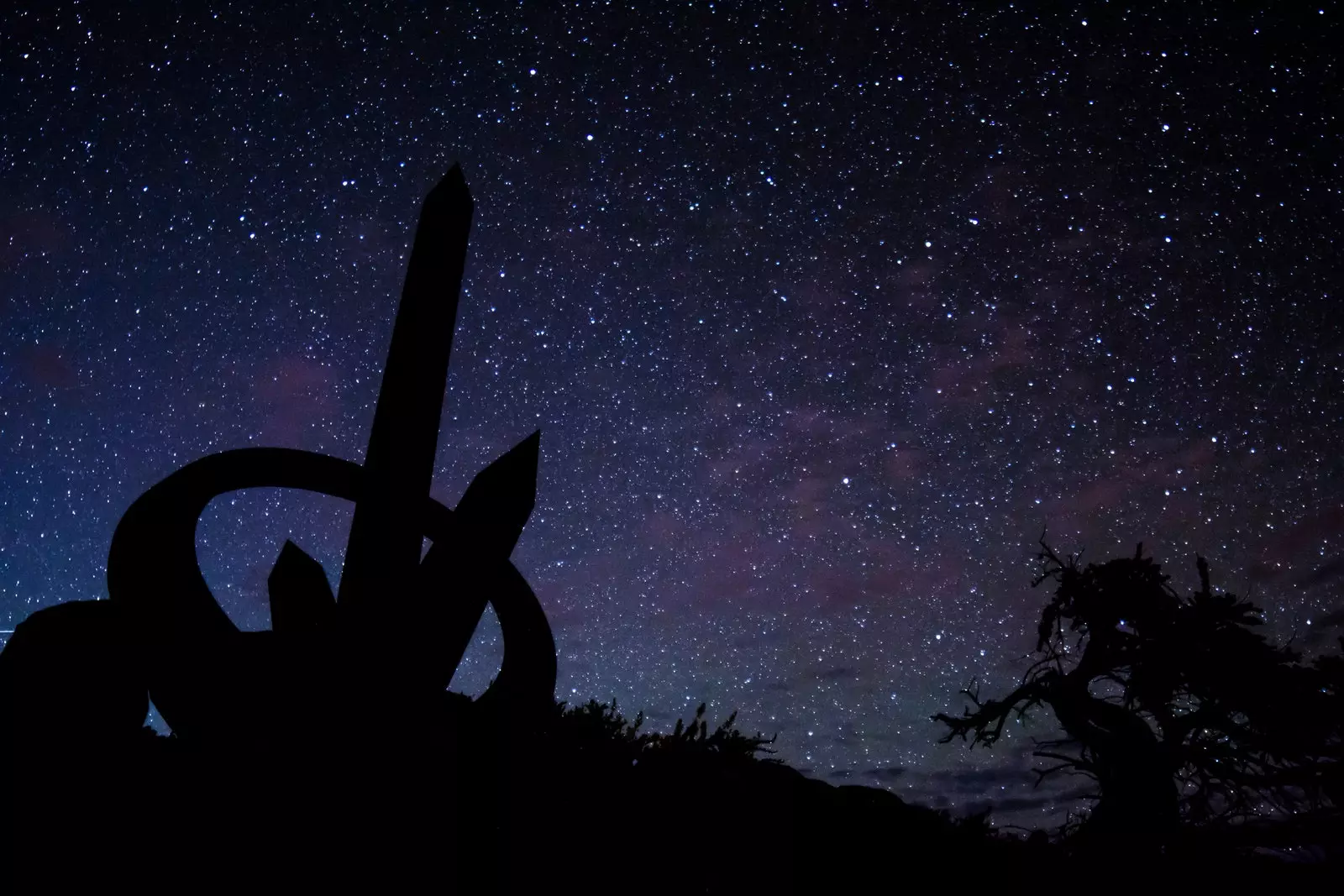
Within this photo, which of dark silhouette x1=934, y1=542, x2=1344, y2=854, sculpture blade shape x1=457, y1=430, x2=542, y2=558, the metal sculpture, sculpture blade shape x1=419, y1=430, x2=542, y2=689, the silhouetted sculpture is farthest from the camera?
dark silhouette x1=934, y1=542, x2=1344, y2=854

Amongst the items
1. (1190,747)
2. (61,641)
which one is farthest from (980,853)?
(1190,747)

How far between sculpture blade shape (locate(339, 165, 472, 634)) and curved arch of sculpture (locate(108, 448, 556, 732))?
7.2 inches

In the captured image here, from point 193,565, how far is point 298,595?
788 mm

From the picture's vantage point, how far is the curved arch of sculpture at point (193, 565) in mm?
4441

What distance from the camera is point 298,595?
539 cm

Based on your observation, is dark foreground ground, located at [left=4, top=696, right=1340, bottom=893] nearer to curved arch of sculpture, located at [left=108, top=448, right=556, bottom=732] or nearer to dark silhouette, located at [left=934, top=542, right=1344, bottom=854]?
curved arch of sculpture, located at [left=108, top=448, right=556, bottom=732]

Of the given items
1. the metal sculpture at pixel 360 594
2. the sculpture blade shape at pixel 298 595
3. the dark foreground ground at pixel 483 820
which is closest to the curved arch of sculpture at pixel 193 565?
the metal sculpture at pixel 360 594

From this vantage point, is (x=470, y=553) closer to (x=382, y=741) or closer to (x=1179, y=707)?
(x=382, y=741)

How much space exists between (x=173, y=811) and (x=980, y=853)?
595cm

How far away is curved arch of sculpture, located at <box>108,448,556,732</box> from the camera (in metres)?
4.44

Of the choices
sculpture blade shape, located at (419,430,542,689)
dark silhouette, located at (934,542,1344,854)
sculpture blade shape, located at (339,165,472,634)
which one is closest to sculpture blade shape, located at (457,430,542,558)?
sculpture blade shape, located at (419,430,542,689)

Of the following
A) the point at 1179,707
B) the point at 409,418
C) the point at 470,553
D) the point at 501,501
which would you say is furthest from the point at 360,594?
the point at 1179,707

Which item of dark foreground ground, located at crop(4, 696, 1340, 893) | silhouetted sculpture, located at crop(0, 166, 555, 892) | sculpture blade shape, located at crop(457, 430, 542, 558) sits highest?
sculpture blade shape, located at crop(457, 430, 542, 558)

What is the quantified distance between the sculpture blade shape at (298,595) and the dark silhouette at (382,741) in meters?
0.02
